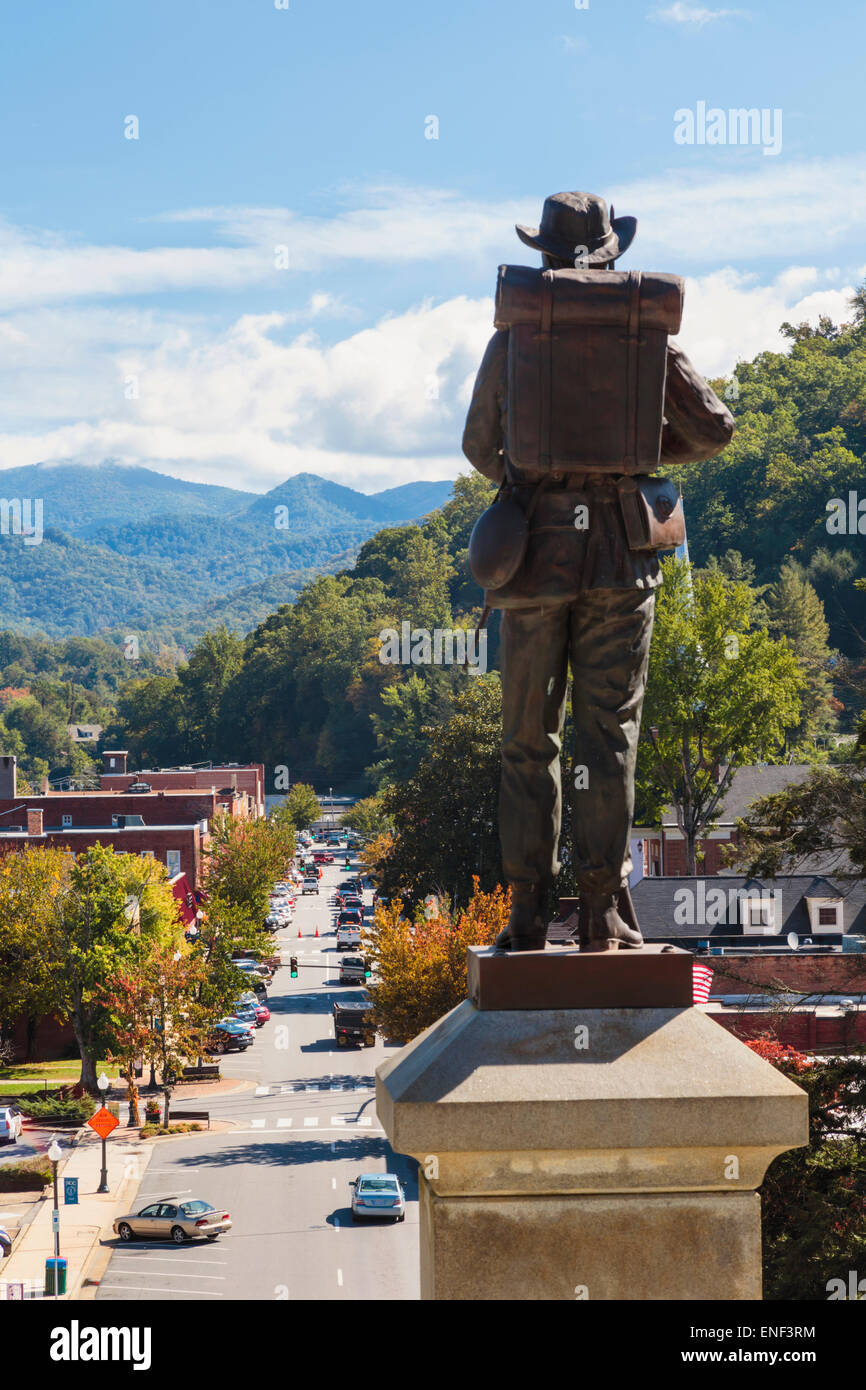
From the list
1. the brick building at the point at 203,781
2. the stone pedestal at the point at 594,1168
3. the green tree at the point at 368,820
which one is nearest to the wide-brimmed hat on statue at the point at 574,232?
the stone pedestal at the point at 594,1168

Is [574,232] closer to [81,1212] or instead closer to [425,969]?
[425,969]

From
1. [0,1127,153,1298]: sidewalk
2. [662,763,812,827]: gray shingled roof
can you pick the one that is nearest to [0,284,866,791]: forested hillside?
[662,763,812,827]: gray shingled roof

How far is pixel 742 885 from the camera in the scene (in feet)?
149

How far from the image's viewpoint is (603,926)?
6648 mm

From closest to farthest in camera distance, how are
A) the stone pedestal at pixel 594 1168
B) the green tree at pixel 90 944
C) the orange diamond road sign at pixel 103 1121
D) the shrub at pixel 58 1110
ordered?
the stone pedestal at pixel 594 1168 < the orange diamond road sign at pixel 103 1121 < the shrub at pixel 58 1110 < the green tree at pixel 90 944

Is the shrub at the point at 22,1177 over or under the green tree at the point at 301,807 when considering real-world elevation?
under

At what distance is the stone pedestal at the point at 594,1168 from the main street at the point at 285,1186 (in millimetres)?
22235

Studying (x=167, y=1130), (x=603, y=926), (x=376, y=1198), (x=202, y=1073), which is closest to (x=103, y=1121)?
(x=376, y=1198)

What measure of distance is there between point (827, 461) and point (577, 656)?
392 feet

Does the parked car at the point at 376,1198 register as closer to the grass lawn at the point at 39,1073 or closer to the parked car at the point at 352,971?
the grass lawn at the point at 39,1073

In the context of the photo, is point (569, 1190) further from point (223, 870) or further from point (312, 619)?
point (312, 619)

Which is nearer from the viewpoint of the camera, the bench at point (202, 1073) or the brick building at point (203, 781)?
the bench at point (202, 1073)

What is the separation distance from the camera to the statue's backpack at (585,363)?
6473 millimetres

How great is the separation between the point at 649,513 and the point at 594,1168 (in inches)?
110
